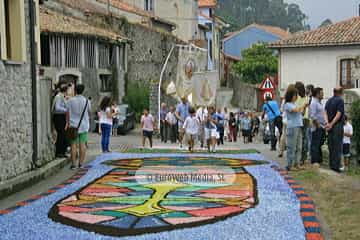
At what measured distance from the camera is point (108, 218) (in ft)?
27.4

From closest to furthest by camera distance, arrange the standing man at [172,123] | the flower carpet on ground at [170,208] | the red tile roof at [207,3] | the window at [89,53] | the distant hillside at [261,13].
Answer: the flower carpet on ground at [170,208] → the standing man at [172,123] → the window at [89,53] → the red tile roof at [207,3] → the distant hillside at [261,13]

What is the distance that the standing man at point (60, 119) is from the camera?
48.9 ft

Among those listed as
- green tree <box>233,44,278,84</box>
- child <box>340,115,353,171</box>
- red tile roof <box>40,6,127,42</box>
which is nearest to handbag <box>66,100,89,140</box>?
child <box>340,115,353,171</box>

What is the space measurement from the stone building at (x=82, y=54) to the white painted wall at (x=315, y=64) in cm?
1136

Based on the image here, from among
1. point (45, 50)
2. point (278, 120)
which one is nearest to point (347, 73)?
point (45, 50)

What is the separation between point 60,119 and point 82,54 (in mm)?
23929

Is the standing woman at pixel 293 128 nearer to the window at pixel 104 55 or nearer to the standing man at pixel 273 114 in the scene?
the standing man at pixel 273 114

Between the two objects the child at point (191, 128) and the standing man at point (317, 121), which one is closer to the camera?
the standing man at point (317, 121)

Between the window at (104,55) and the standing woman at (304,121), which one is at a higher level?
the window at (104,55)

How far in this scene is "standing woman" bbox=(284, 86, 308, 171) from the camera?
13547 mm

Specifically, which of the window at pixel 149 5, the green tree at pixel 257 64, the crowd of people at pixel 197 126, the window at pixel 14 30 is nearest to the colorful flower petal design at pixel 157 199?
the window at pixel 14 30

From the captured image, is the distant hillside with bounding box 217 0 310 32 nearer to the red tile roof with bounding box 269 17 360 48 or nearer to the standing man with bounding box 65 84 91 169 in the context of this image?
the red tile roof with bounding box 269 17 360 48

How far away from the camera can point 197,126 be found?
63.4ft

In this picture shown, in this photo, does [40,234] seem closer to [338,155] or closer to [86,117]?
[86,117]
